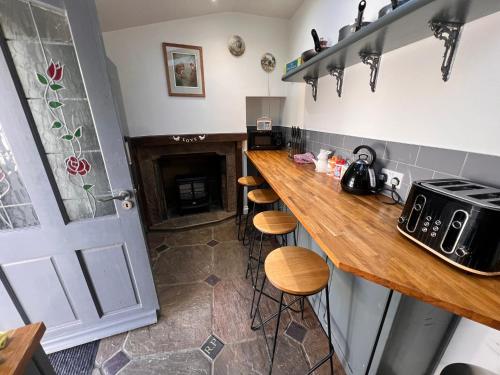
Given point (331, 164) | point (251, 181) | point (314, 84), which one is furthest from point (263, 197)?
point (314, 84)

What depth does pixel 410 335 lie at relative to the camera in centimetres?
88

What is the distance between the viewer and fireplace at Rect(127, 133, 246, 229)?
8.38 ft

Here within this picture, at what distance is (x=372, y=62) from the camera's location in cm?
124

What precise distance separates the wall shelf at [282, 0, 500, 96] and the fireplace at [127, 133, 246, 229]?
1792 mm

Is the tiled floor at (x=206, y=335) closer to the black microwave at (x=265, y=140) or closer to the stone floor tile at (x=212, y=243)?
the stone floor tile at (x=212, y=243)

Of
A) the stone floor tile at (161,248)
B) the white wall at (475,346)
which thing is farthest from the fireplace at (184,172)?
the white wall at (475,346)

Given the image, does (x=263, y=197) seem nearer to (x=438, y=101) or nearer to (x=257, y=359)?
(x=257, y=359)

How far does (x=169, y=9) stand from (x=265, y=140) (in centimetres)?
172

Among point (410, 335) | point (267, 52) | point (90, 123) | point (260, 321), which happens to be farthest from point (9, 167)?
point (267, 52)

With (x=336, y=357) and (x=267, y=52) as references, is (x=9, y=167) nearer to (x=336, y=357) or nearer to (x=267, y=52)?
(x=336, y=357)

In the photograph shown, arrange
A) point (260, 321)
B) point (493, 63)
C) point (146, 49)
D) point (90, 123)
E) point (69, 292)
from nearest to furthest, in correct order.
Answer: point (493, 63)
point (90, 123)
point (69, 292)
point (260, 321)
point (146, 49)

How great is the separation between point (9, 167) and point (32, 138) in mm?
238

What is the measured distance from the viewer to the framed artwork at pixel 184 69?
7.42 feet

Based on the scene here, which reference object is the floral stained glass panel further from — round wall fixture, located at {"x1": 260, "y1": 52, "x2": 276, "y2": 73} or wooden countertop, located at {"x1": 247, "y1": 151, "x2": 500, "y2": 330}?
round wall fixture, located at {"x1": 260, "y1": 52, "x2": 276, "y2": 73}
